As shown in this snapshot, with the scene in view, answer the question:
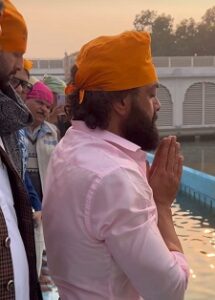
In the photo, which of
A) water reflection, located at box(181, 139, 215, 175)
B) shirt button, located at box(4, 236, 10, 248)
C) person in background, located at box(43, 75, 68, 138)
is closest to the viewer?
shirt button, located at box(4, 236, 10, 248)

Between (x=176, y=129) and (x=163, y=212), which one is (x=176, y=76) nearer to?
(x=176, y=129)

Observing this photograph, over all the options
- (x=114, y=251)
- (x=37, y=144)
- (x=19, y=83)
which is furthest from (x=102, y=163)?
(x=37, y=144)

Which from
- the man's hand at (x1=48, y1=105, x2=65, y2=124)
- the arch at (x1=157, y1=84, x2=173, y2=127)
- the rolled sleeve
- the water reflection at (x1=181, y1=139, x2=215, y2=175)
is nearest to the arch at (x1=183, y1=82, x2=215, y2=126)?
the arch at (x1=157, y1=84, x2=173, y2=127)

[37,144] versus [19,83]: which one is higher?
[19,83]

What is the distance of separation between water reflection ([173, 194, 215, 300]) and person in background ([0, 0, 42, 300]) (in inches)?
144

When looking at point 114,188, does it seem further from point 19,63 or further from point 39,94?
point 39,94

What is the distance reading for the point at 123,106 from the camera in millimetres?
1498

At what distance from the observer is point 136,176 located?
138 cm

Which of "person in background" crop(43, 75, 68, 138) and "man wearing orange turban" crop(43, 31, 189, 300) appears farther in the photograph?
"person in background" crop(43, 75, 68, 138)

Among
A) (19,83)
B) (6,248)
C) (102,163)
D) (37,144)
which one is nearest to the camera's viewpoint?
(6,248)

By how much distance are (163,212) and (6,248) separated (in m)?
0.45

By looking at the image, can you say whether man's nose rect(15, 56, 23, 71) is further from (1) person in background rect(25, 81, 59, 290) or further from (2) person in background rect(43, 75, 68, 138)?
(2) person in background rect(43, 75, 68, 138)

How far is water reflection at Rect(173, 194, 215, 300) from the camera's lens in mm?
5161

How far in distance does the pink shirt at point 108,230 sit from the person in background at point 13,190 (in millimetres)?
101
